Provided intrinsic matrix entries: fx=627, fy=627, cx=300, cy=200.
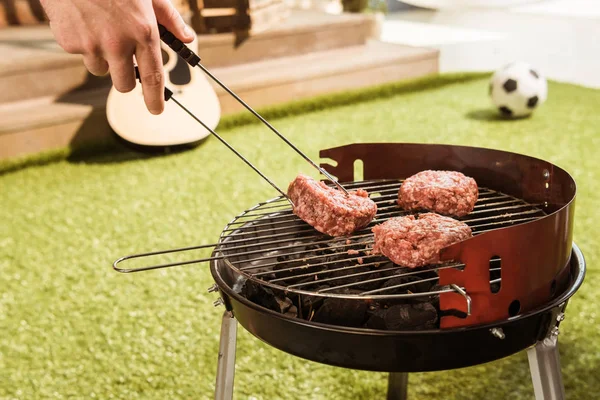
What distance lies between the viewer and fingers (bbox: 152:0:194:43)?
4.51 feet

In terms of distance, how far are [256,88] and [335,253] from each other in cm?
340

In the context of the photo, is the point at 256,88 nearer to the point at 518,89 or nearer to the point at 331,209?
the point at 518,89

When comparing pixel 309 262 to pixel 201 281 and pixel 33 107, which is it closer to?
pixel 201 281

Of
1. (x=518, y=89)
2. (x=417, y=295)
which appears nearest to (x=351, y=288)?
(x=417, y=295)

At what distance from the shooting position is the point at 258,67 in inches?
199

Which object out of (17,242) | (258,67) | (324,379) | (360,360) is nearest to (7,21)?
(258,67)

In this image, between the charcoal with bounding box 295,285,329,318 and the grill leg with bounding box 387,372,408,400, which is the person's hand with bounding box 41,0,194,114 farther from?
the grill leg with bounding box 387,372,408,400

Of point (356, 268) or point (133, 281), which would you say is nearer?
point (356, 268)

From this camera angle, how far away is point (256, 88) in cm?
469

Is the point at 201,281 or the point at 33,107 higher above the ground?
the point at 33,107

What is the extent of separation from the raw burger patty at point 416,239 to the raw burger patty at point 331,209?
105 mm

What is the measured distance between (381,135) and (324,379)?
100 inches

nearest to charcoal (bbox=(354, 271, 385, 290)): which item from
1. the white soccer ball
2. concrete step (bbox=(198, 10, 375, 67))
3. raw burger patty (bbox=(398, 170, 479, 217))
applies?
raw burger patty (bbox=(398, 170, 479, 217))

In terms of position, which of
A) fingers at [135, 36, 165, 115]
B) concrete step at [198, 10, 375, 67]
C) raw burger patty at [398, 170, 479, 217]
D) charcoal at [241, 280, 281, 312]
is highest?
fingers at [135, 36, 165, 115]
